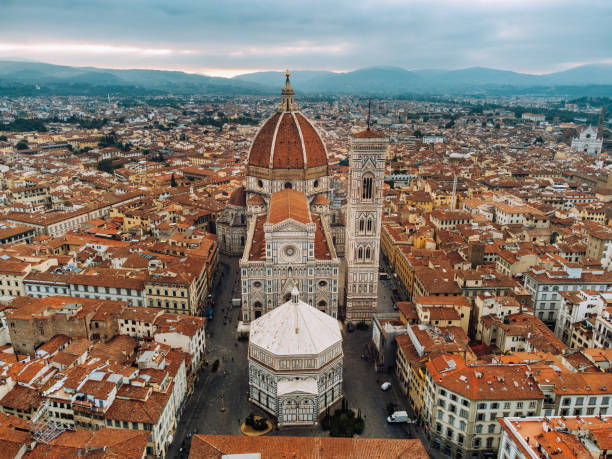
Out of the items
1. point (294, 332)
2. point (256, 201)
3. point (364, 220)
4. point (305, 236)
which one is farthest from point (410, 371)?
point (256, 201)

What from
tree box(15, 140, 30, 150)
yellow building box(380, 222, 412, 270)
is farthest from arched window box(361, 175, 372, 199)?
tree box(15, 140, 30, 150)

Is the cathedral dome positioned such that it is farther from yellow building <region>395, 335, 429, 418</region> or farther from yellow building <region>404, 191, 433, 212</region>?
yellow building <region>404, 191, 433, 212</region>

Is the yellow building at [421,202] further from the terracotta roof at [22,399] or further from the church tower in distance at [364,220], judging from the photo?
the terracotta roof at [22,399]

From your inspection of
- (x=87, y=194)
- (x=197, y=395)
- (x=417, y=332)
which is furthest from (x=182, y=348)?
(x=87, y=194)

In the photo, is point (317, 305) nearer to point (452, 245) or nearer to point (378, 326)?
point (378, 326)

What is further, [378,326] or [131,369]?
[378,326]

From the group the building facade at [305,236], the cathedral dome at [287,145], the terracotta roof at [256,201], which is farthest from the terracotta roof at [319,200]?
the terracotta roof at [256,201]
